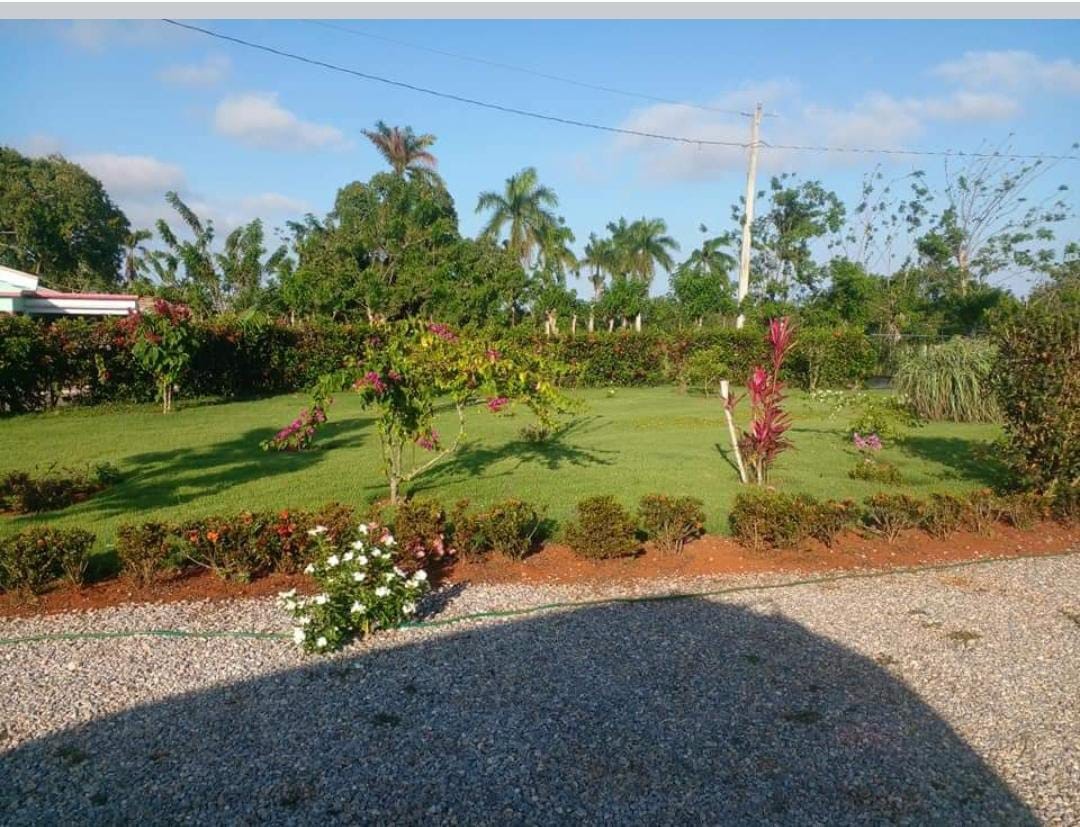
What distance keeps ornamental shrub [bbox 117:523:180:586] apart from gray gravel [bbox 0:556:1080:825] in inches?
13.6

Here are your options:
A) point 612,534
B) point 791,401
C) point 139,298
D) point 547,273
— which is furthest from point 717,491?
point 547,273

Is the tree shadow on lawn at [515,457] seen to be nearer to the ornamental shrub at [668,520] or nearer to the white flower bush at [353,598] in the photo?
the ornamental shrub at [668,520]

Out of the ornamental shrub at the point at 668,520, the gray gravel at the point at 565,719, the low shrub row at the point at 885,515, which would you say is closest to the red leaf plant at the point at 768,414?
the low shrub row at the point at 885,515

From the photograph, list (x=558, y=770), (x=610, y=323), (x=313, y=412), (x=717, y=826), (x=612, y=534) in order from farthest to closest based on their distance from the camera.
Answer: (x=610, y=323)
(x=313, y=412)
(x=612, y=534)
(x=558, y=770)
(x=717, y=826)

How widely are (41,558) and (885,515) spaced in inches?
249

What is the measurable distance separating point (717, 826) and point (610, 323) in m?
32.6

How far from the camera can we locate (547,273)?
32.3 metres

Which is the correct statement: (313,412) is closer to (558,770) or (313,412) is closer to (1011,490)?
(558,770)

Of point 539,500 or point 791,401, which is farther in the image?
point 791,401

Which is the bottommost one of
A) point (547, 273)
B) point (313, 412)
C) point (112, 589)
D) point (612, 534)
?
point (112, 589)

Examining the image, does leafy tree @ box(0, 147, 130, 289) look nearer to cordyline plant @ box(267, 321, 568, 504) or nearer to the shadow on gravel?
cordyline plant @ box(267, 321, 568, 504)

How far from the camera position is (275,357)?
59.2ft

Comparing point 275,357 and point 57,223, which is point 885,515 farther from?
point 57,223

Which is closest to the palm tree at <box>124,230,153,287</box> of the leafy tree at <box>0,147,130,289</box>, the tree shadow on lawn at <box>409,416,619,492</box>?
the leafy tree at <box>0,147,130,289</box>
